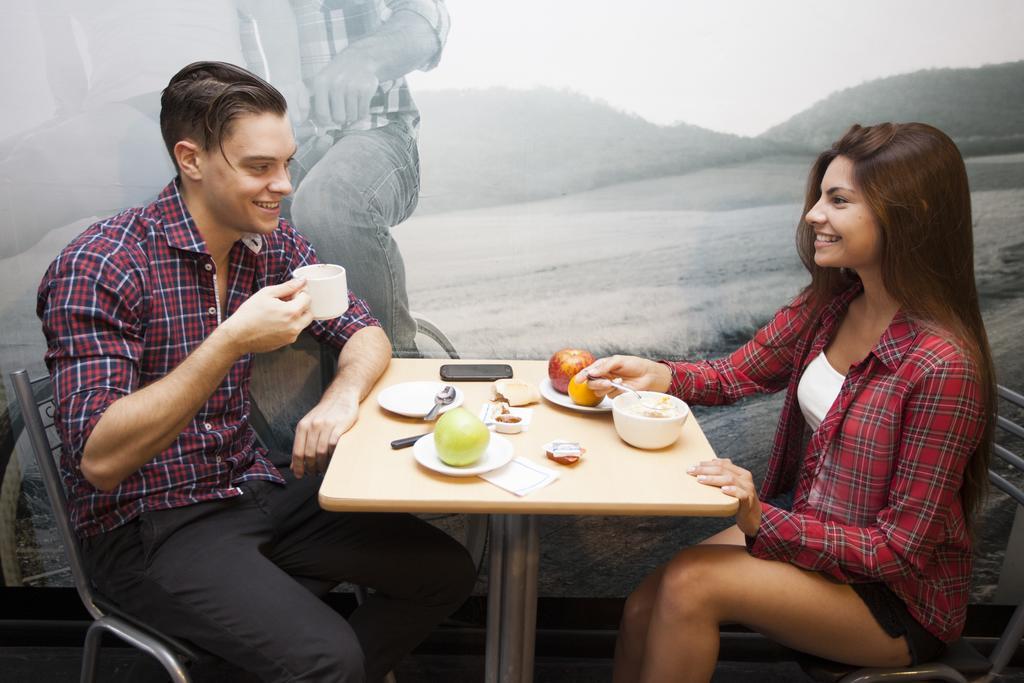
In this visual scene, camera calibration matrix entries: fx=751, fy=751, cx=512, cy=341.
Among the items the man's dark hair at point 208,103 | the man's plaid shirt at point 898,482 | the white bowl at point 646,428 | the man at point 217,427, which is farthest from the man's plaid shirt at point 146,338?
the man's plaid shirt at point 898,482

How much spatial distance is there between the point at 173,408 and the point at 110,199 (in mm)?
853

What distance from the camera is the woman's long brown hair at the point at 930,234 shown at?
4.46ft

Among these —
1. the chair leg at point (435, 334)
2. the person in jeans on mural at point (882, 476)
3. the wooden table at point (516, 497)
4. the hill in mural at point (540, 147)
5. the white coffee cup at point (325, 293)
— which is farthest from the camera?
the chair leg at point (435, 334)

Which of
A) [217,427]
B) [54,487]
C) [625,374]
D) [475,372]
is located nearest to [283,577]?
[217,427]

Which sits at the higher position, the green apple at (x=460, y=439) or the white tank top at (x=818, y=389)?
the green apple at (x=460, y=439)

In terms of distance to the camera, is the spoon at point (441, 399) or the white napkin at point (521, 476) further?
the spoon at point (441, 399)

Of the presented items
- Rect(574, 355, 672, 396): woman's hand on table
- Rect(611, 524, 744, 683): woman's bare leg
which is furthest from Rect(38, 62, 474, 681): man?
Rect(574, 355, 672, 396): woman's hand on table

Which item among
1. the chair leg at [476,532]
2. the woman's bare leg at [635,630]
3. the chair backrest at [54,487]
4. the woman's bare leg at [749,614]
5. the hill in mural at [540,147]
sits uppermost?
the hill in mural at [540,147]

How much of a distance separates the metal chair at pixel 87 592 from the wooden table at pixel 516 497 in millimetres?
449

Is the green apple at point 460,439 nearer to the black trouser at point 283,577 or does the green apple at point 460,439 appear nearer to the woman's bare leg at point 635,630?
the black trouser at point 283,577

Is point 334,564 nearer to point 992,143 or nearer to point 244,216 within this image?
point 244,216

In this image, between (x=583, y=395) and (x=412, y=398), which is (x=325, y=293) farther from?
(x=583, y=395)

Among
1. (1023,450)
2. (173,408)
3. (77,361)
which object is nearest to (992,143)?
(1023,450)

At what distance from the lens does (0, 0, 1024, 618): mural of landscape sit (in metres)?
1.89
